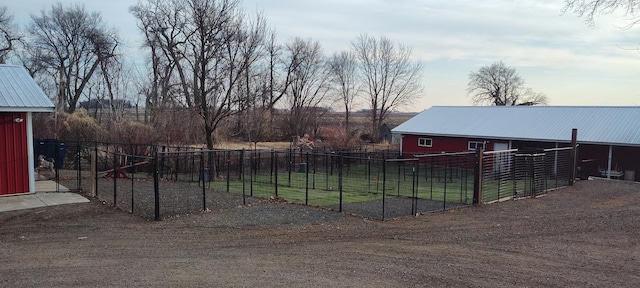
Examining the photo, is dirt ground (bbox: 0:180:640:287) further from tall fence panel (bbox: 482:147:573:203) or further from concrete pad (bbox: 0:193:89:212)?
tall fence panel (bbox: 482:147:573:203)

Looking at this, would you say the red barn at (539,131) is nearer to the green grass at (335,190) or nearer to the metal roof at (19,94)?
the green grass at (335,190)

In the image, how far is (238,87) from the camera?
27.2 meters

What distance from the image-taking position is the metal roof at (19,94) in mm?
12499

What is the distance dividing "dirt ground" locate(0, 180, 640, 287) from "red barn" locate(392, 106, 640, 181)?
11244 millimetres

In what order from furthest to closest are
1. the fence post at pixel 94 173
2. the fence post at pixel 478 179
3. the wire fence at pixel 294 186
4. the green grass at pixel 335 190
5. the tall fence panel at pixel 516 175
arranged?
the tall fence panel at pixel 516 175 → the green grass at pixel 335 190 → the fence post at pixel 478 179 → the fence post at pixel 94 173 → the wire fence at pixel 294 186

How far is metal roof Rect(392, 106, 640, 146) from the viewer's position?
26.9 metres

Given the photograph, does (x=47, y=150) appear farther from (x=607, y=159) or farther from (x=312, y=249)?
(x=607, y=159)

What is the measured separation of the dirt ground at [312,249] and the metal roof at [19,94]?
319 cm

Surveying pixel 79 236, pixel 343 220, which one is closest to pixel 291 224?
pixel 343 220

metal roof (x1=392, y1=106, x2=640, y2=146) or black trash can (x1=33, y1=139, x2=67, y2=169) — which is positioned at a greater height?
metal roof (x1=392, y1=106, x2=640, y2=146)

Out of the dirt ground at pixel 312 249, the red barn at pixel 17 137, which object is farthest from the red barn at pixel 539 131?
the red barn at pixel 17 137

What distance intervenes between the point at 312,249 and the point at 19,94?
10.4 m

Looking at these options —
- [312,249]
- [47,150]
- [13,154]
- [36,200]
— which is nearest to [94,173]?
[36,200]

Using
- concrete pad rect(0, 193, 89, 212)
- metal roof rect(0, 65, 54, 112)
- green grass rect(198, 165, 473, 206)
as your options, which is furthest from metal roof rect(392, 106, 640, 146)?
metal roof rect(0, 65, 54, 112)
